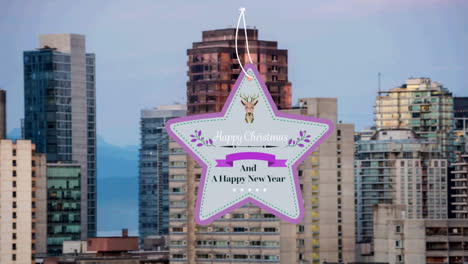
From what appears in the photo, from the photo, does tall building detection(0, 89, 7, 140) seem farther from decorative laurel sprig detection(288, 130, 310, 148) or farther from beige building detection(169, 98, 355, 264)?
decorative laurel sprig detection(288, 130, 310, 148)

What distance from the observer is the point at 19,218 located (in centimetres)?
8562

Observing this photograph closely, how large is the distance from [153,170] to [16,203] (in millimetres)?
55720

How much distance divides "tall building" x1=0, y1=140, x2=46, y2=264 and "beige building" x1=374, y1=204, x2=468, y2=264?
21.7 meters

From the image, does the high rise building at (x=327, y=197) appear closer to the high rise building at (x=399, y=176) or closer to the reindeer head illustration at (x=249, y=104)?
the high rise building at (x=399, y=176)

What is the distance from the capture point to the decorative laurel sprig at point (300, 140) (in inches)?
634

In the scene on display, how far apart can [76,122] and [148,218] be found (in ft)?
39.1

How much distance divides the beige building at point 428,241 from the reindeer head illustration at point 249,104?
5770cm

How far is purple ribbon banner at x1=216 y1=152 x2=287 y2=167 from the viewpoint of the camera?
1598 centimetres

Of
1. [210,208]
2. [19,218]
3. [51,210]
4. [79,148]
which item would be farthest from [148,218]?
[210,208]

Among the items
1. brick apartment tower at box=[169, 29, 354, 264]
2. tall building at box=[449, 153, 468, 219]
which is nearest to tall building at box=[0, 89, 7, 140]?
brick apartment tower at box=[169, 29, 354, 264]

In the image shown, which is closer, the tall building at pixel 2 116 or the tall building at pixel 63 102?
the tall building at pixel 2 116

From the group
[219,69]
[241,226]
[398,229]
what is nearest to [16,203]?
[241,226]

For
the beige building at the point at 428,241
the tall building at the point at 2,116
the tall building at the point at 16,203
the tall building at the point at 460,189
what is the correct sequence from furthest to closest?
the tall building at the point at 460,189 → the tall building at the point at 2,116 → the tall building at the point at 16,203 → the beige building at the point at 428,241

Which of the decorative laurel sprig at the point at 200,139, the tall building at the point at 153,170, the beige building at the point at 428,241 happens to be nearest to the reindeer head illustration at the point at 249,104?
the decorative laurel sprig at the point at 200,139
